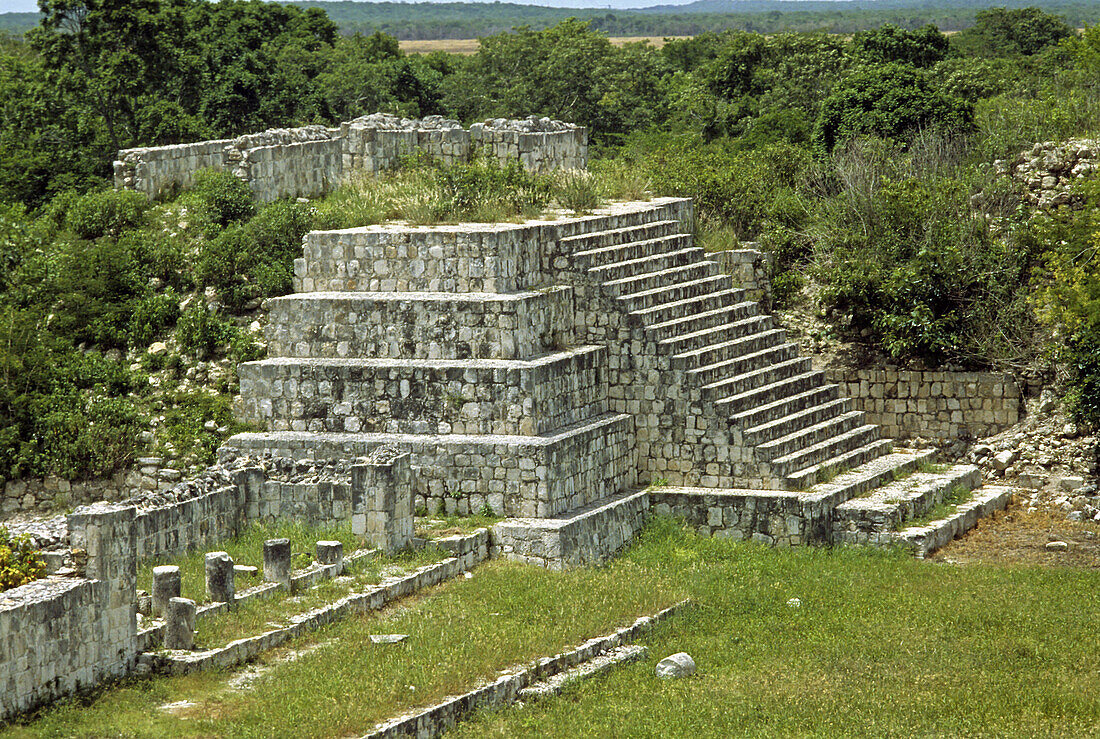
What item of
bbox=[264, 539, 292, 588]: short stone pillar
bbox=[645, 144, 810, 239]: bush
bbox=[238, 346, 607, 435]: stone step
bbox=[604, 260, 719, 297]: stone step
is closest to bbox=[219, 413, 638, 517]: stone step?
bbox=[238, 346, 607, 435]: stone step

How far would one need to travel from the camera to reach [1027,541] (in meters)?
19.2

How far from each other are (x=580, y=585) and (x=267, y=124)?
24.0 m

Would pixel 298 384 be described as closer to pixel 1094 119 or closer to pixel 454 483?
pixel 454 483

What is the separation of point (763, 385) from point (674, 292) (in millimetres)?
1772

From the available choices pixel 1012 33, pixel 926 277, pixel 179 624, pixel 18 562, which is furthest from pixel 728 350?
pixel 1012 33

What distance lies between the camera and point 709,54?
67.5 meters

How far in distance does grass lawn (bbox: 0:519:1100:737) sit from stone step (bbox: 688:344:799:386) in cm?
233

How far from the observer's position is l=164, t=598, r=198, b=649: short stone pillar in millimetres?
13555

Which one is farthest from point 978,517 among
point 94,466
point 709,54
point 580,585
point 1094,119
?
point 709,54

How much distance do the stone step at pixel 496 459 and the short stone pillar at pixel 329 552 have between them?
2251 millimetres

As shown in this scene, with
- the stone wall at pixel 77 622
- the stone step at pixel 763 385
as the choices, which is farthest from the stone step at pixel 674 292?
the stone wall at pixel 77 622

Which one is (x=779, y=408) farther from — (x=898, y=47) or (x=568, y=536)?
(x=898, y=47)

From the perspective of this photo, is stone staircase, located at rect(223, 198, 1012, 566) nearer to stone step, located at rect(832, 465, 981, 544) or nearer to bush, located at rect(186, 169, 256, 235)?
stone step, located at rect(832, 465, 981, 544)

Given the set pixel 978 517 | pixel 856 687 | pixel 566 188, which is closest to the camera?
pixel 856 687
